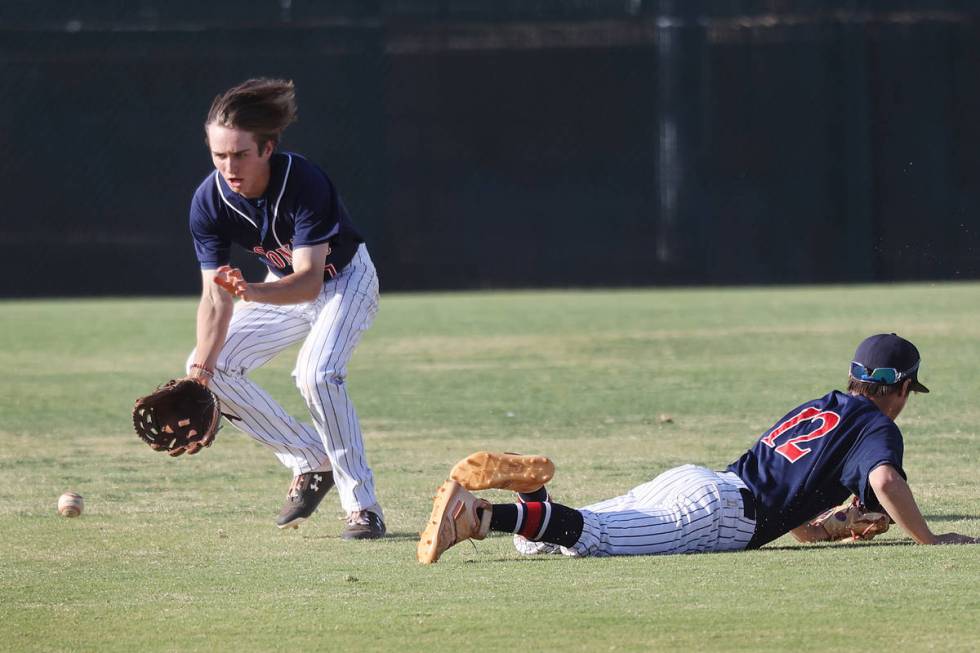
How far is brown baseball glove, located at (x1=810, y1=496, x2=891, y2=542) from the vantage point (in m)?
5.12

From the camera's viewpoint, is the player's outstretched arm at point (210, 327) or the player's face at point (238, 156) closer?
the player's face at point (238, 156)

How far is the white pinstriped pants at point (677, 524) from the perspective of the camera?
494cm

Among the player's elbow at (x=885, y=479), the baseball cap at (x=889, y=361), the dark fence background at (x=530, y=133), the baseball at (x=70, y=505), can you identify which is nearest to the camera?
the player's elbow at (x=885, y=479)

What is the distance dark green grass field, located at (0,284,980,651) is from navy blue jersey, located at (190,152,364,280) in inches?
37.5

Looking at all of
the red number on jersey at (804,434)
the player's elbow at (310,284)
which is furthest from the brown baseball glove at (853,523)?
the player's elbow at (310,284)

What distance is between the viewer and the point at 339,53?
1697 cm

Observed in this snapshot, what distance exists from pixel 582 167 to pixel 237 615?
13448mm

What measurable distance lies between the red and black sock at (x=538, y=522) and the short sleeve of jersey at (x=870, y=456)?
83 centimetres

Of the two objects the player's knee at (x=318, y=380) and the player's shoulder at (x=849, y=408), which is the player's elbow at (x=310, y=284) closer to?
the player's knee at (x=318, y=380)

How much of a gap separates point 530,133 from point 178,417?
39.8 feet

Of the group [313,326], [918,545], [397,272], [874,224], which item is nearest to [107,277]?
[397,272]

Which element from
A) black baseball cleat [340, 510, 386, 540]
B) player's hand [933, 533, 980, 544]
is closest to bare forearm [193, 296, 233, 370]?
black baseball cleat [340, 510, 386, 540]

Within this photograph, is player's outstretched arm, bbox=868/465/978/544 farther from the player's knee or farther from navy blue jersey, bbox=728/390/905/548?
the player's knee

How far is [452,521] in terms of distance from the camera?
4773 mm
